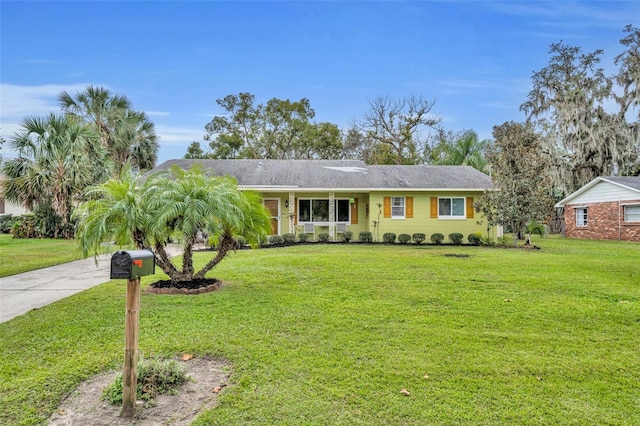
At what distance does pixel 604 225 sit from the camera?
65.7 feet

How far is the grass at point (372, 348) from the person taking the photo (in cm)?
278

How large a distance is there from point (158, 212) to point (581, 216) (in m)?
23.9

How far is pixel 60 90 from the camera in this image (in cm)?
1955

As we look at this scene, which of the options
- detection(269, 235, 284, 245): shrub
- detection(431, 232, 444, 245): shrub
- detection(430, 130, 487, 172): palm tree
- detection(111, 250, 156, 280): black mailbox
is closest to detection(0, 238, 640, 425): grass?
detection(111, 250, 156, 280): black mailbox

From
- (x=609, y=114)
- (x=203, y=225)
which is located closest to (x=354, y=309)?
(x=203, y=225)

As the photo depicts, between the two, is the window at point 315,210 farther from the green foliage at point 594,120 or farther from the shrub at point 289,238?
the green foliage at point 594,120

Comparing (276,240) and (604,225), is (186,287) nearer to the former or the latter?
(276,240)

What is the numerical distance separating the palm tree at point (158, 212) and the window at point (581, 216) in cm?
2243

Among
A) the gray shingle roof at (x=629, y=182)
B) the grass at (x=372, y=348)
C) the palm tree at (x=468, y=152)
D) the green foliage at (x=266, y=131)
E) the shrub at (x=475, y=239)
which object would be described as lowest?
the grass at (x=372, y=348)

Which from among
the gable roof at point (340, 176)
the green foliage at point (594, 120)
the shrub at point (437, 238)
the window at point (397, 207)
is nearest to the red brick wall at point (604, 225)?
the green foliage at point (594, 120)

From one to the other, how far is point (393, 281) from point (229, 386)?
4.86m

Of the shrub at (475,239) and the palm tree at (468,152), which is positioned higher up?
the palm tree at (468,152)

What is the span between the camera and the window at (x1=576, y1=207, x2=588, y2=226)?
21.8 m

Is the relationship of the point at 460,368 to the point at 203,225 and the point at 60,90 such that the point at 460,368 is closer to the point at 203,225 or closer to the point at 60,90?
the point at 203,225
